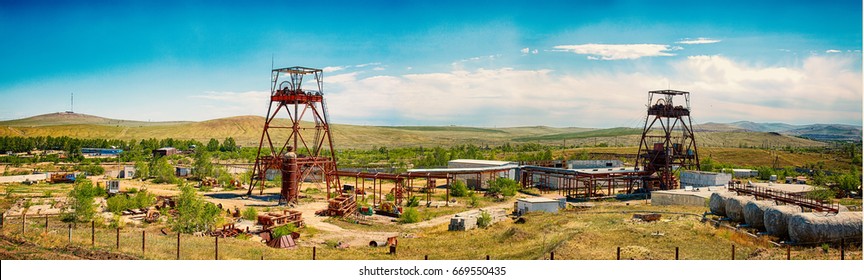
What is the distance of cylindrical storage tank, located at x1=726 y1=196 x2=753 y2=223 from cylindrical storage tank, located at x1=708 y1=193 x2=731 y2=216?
0.95 metres

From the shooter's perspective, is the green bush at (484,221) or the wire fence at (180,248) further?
the green bush at (484,221)

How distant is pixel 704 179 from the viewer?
4472 cm

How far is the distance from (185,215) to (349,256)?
904 cm

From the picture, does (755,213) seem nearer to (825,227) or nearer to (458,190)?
(825,227)

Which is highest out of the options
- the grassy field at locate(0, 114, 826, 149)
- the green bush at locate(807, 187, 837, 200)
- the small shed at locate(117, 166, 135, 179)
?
the grassy field at locate(0, 114, 826, 149)

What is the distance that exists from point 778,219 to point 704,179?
26.3m

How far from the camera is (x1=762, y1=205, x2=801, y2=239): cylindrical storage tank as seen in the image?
784 inches

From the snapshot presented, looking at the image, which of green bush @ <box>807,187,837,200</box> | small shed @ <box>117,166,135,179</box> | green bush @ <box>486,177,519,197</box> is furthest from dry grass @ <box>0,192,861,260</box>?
small shed @ <box>117,166,135,179</box>

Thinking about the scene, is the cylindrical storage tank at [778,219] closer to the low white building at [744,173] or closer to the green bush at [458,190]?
the green bush at [458,190]

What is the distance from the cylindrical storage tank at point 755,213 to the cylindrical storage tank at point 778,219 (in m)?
1.09

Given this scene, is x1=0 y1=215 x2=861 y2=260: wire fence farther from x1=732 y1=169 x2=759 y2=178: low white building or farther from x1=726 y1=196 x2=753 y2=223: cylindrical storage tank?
x1=732 y1=169 x2=759 y2=178: low white building

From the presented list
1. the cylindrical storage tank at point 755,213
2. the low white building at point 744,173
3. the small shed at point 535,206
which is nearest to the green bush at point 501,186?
the small shed at point 535,206

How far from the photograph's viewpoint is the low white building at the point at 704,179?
43.8m

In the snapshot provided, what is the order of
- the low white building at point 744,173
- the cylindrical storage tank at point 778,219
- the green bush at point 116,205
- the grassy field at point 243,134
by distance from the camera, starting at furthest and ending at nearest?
the grassy field at point 243,134 < the low white building at point 744,173 < the green bush at point 116,205 < the cylindrical storage tank at point 778,219
